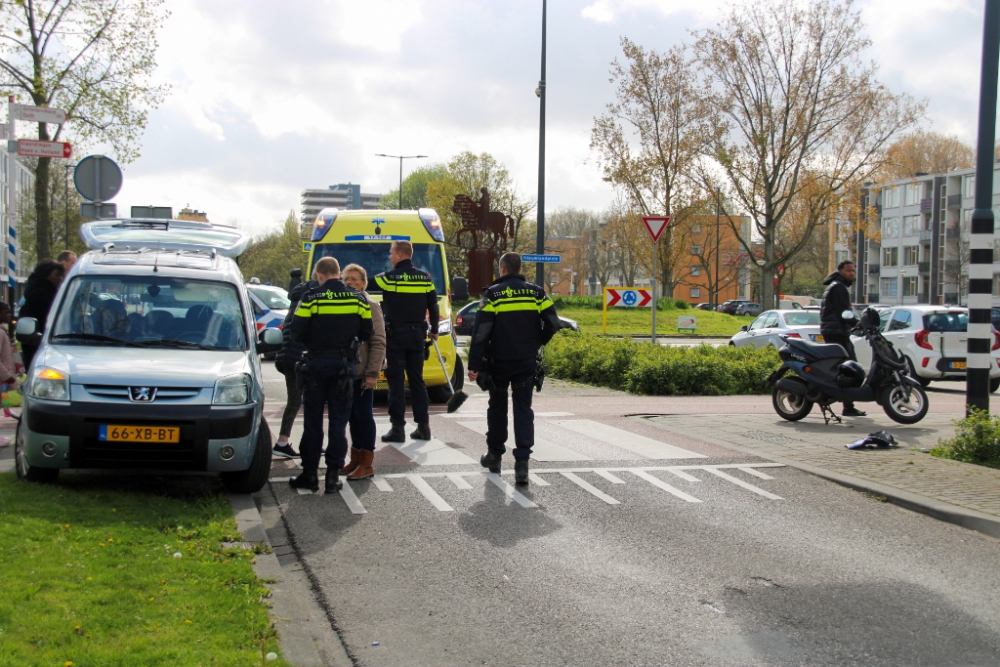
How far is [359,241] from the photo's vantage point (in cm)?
1398

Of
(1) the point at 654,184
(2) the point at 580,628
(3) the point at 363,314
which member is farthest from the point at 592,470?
(1) the point at 654,184

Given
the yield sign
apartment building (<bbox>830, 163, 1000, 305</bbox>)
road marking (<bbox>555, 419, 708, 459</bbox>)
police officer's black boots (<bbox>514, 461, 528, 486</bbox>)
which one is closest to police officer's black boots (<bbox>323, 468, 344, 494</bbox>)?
police officer's black boots (<bbox>514, 461, 528, 486</bbox>)

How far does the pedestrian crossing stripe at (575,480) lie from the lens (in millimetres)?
7496

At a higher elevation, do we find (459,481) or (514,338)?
(514,338)

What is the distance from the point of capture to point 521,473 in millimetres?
7996

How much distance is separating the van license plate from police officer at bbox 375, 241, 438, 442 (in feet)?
10.9

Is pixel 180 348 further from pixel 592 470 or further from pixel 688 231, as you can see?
pixel 688 231

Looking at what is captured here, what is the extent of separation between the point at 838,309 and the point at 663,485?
580 centimetres

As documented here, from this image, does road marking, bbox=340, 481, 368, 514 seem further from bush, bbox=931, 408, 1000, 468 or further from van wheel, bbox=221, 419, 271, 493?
bush, bbox=931, 408, 1000, 468

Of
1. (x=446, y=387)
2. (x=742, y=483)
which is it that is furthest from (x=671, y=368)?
(x=742, y=483)

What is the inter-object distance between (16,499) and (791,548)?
198 inches

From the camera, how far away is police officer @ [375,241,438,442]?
32.8 feet

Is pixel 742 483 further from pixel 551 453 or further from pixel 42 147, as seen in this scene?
pixel 42 147

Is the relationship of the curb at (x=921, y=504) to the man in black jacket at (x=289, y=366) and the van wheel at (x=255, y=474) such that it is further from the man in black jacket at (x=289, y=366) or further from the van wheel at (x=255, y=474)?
the van wheel at (x=255, y=474)
